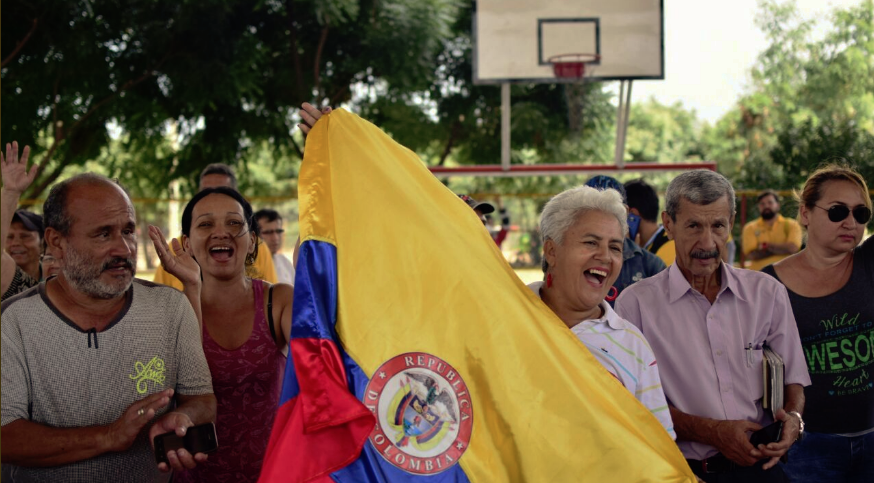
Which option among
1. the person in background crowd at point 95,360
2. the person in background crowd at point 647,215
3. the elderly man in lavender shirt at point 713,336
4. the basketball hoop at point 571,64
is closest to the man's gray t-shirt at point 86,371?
the person in background crowd at point 95,360

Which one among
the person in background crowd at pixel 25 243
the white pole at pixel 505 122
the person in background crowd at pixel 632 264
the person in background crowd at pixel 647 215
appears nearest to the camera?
the person in background crowd at pixel 632 264

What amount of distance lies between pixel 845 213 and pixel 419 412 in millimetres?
2072

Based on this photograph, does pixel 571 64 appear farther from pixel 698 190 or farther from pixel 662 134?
pixel 662 134

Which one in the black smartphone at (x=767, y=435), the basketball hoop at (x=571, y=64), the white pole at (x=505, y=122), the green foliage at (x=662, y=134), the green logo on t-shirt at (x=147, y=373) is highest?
the green foliage at (x=662, y=134)

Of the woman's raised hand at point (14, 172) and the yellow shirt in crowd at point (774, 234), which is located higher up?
the woman's raised hand at point (14, 172)

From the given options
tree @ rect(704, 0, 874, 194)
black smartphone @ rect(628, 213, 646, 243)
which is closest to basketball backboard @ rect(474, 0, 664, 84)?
black smartphone @ rect(628, 213, 646, 243)

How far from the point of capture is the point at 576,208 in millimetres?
3025

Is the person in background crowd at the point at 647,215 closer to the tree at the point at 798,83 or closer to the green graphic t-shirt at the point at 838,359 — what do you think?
the green graphic t-shirt at the point at 838,359

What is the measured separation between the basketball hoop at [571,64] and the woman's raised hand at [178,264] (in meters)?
8.69

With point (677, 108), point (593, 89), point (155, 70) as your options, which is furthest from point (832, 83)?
point (155, 70)

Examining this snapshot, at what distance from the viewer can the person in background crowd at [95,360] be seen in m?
2.75

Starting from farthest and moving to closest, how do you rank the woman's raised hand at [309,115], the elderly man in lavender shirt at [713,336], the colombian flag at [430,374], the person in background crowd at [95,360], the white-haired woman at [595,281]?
the elderly man in lavender shirt at [713,336]
the woman's raised hand at [309,115]
the white-haired woman at [595,281]
the person in background crowd at [95,360]
the colombian flag at [430,374]

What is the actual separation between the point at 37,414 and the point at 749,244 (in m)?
10.4

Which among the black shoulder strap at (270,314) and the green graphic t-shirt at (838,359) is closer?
the black shoulder strap at (270,314)
